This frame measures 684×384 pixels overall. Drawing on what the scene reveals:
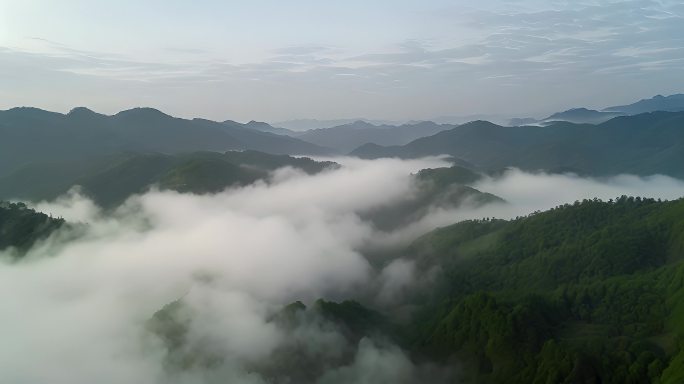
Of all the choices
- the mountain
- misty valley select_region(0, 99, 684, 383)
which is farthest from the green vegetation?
the mountain

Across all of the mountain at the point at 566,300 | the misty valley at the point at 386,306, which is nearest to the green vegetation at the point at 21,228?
the misty valley at the point at 386,306

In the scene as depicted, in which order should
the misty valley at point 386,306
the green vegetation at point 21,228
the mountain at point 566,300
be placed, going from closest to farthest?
1. the mountain at point 566,300
2. the misty valley at point 386,306
3. the green vegetation at point 21,228

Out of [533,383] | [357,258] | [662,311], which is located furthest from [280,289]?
[662,311]

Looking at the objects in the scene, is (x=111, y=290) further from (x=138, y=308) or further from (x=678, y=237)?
(x=678, y=237)

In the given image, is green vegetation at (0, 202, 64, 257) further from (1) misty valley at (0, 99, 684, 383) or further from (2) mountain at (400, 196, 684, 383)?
(2) mountain at (400, 196, 684, 383)

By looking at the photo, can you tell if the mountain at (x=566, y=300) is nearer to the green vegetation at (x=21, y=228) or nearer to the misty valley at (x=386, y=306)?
the misty valley at (x=386, y=306)

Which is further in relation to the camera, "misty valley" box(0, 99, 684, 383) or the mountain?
"misty valley" box(0, 99, 684, 383)
